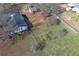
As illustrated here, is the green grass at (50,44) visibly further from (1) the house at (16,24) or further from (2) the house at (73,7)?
(2) the house at (73,7)

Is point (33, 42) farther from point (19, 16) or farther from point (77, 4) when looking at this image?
point (77, 4)

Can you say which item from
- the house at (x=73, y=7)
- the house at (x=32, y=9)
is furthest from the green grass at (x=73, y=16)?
the house at (x=32, y=9)

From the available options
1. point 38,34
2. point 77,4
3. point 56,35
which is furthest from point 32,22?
point 77,4

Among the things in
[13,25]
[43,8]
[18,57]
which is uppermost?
[43,8]

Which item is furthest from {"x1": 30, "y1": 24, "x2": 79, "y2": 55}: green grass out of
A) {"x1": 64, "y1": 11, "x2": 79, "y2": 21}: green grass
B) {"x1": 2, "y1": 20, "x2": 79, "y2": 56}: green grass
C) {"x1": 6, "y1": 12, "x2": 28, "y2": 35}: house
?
{"x1": 6, "y1": 12, "x2": 28, "y2": 35}: house

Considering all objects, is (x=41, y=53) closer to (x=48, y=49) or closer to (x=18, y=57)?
(x=48, y=49)

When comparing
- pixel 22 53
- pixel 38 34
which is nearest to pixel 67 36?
pixel 38 34

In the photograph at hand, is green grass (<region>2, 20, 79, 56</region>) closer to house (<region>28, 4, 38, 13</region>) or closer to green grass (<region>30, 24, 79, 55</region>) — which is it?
green grass (<region>30, 24, 79, 55</region>)

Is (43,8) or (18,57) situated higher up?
(43,8)

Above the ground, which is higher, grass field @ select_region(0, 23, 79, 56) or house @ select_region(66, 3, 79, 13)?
house @ select_region(66, 3, 79, 13)
